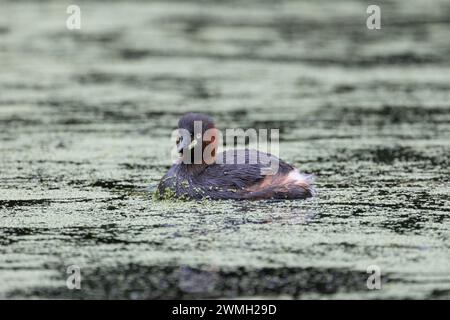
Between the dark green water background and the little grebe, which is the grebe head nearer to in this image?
the little grebe

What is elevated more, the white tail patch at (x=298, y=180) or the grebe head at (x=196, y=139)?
the grebe head at (x=196, y=139)

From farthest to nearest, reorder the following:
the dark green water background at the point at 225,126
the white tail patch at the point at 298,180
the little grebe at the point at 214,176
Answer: the white tail patch at the point at 298,180, the little grebe at the point at 214,176, the dark green water background at the point at 225,126

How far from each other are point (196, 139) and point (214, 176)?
0.36 meters

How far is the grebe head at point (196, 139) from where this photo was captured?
376 inches

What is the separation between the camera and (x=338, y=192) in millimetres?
9914

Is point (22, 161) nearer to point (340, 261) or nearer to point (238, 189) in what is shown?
point (238, 189)

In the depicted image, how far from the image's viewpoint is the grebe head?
955cm

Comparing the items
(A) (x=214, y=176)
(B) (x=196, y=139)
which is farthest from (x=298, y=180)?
(B) (x=196, y=139)

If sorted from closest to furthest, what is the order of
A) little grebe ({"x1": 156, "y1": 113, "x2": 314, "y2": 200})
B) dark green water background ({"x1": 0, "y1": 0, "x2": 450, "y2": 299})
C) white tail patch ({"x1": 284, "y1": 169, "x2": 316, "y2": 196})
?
dark green water background ({"x1": 0, "y1": 0, "x2": 450, "y2": 299}) → little grebe ({"x1": 156, "y1": 113, "x2": 314, "y2": 200}) → white tail patch ({"x1": 284, "y1": 169, "x2": 316, "y2": 196})

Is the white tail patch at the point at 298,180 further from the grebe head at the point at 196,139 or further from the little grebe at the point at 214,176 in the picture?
the grebe head at the point at 196,139

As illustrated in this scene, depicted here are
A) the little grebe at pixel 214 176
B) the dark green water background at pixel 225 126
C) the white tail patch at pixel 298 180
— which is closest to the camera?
the dark green water background at pixel 225 126

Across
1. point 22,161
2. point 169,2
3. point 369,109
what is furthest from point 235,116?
point 169,2

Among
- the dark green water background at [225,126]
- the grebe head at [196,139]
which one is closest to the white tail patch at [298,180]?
the dark green water background at [225,126]

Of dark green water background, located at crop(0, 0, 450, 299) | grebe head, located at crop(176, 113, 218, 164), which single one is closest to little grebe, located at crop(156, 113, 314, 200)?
grebe head, located at crop(176, 113, 218, 164)
